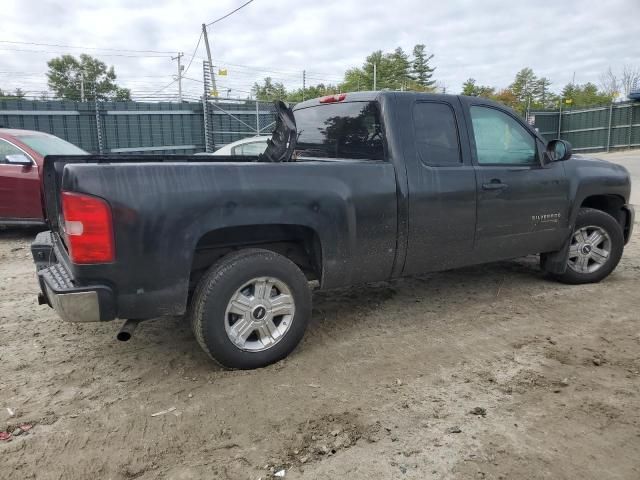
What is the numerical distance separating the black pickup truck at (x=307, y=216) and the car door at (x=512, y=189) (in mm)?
14

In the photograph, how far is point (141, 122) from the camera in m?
16.3

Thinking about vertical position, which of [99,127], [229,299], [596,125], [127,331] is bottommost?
[127,331]

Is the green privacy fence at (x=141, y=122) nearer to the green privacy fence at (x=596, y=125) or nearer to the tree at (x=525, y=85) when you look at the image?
the green privacy fence at (x=596, y=125)

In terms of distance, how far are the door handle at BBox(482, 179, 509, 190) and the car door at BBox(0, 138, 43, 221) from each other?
19.7 ft

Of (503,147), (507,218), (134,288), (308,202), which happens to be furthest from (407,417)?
(503,147)

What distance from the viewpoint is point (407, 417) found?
9.21ft

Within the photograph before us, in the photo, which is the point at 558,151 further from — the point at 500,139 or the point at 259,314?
the point at 259,314

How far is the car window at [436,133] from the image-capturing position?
13.0 ft

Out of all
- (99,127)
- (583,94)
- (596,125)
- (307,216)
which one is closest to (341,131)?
(307,216)

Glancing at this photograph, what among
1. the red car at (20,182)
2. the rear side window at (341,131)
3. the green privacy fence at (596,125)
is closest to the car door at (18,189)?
the red car at (20,182)

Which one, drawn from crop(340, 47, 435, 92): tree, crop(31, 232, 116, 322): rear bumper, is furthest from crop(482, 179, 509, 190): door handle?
crop(340, 47, 435, 92): tree

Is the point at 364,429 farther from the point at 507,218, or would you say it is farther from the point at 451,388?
the point at 507,218

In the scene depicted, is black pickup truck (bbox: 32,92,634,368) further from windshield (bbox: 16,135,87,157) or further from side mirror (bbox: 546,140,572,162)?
windshield (bbox: 16,135,87,157)

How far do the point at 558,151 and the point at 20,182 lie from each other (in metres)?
6.84
